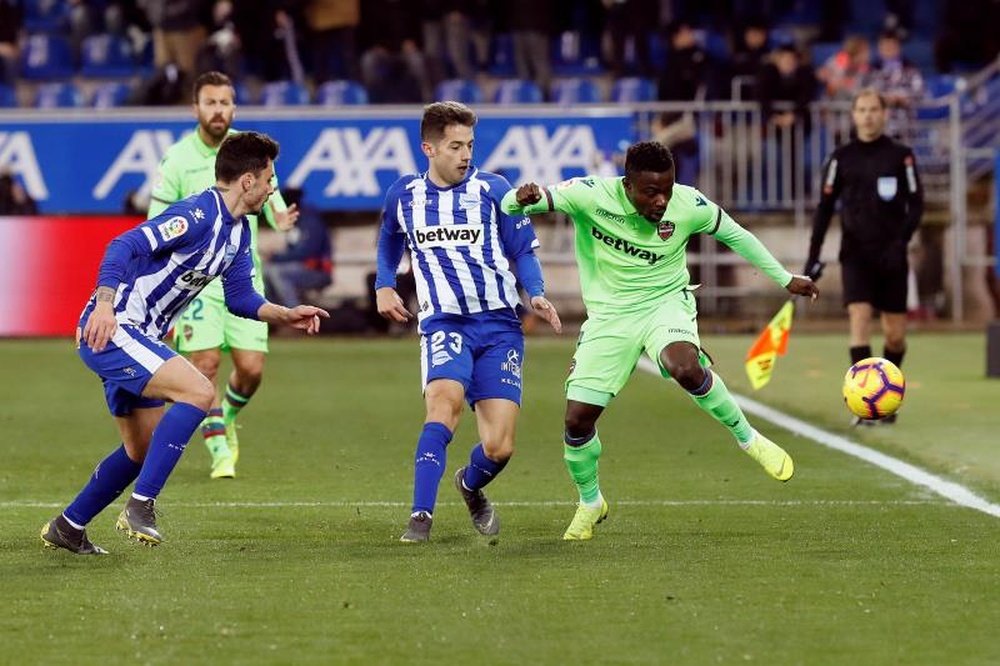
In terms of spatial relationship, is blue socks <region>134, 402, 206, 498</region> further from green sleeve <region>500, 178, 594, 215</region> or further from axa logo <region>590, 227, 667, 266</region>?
axa logo <region>590, 227, 667, 266</region>

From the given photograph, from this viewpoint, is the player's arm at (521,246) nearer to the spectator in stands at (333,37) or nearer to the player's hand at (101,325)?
the player's hand at (101,325)

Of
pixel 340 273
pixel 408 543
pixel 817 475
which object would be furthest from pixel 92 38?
pixel 408 543

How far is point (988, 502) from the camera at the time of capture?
9.59 m

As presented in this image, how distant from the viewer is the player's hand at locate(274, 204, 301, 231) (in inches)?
419

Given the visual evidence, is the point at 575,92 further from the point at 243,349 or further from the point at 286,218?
the point at 286,218

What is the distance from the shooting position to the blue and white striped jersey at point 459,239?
8727 millimetres

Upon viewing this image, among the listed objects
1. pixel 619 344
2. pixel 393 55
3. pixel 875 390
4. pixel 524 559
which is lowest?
pixel 875 390

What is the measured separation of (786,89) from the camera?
2331 centimetres

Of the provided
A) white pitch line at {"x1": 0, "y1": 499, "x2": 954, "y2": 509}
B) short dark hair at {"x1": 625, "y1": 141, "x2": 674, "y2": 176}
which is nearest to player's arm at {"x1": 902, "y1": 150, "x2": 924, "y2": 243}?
white pitch line at {"x1": 0, "y1": 499, "x2": 954, "y2": 509}

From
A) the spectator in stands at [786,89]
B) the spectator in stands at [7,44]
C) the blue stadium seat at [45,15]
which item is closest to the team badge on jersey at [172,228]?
the spectator in stands at [786,89]

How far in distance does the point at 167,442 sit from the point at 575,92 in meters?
17.7

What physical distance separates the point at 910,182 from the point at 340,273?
10.4m

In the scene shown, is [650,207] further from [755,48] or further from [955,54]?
[955,54]

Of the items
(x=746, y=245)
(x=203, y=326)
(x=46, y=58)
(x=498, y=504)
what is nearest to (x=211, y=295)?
(x=203, y=326)
